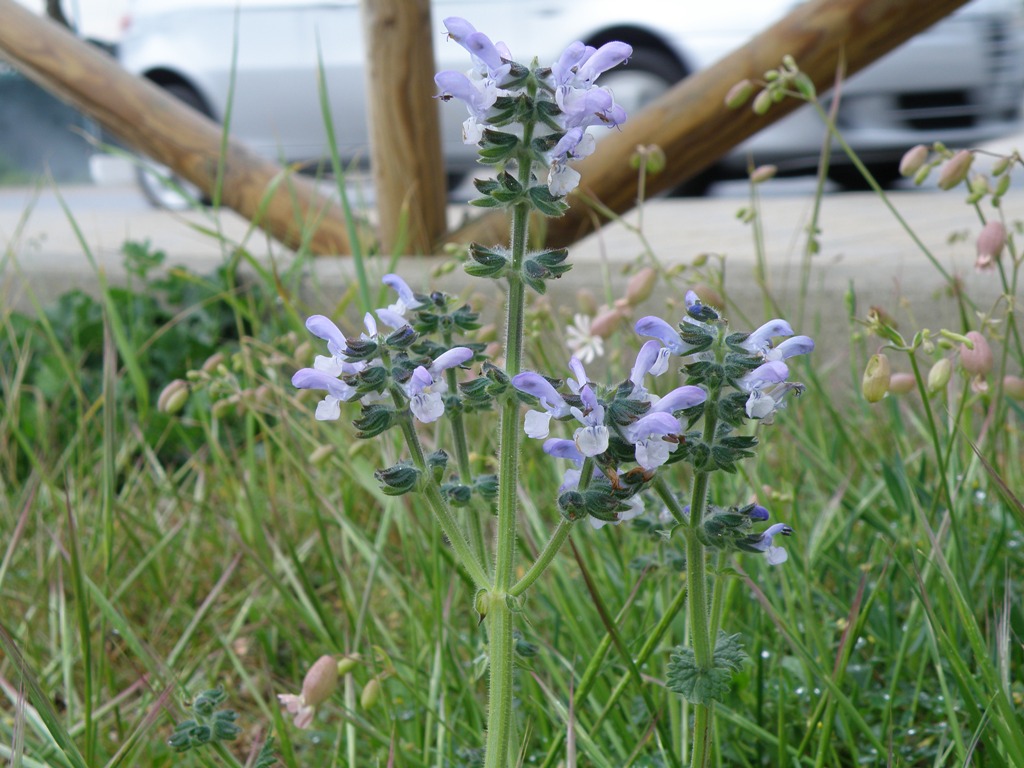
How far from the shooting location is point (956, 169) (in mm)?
1277

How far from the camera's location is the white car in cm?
595

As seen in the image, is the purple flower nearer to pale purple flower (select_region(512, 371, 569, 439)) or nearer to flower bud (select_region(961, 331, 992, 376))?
pale purple flower (select_region(512, 371, 569, 439))

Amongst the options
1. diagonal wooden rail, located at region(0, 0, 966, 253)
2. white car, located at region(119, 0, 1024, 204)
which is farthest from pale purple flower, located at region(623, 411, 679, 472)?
white car, located at region(119, 0, 1024, 204)

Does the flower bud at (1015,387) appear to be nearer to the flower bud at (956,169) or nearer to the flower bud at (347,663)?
the flower bud at (956,169)

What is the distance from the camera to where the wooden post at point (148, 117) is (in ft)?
10.4

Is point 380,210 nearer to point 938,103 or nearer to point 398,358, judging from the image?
point 398,358

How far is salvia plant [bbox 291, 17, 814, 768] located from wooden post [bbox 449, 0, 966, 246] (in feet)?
5.21

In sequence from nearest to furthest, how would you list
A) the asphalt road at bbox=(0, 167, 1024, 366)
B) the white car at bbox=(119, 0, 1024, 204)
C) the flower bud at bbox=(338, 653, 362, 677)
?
the flower bud at bbox=(338, 653, 362, 677) < the asphalt road at bbox=(0, 167, 1024, 366) < the white car at bbox=(119, 0, 1024, 204)

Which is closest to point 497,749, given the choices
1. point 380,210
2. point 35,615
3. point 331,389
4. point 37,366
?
point 331,389

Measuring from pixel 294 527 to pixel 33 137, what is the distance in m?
20.1

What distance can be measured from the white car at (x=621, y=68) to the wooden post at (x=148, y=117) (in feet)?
7.56

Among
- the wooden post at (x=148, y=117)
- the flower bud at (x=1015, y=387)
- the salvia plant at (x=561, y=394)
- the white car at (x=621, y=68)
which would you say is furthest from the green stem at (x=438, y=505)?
the white car at (x=621, y=68)

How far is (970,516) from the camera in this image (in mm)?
1519

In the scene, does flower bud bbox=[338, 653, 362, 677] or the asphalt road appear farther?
the asphalt road
